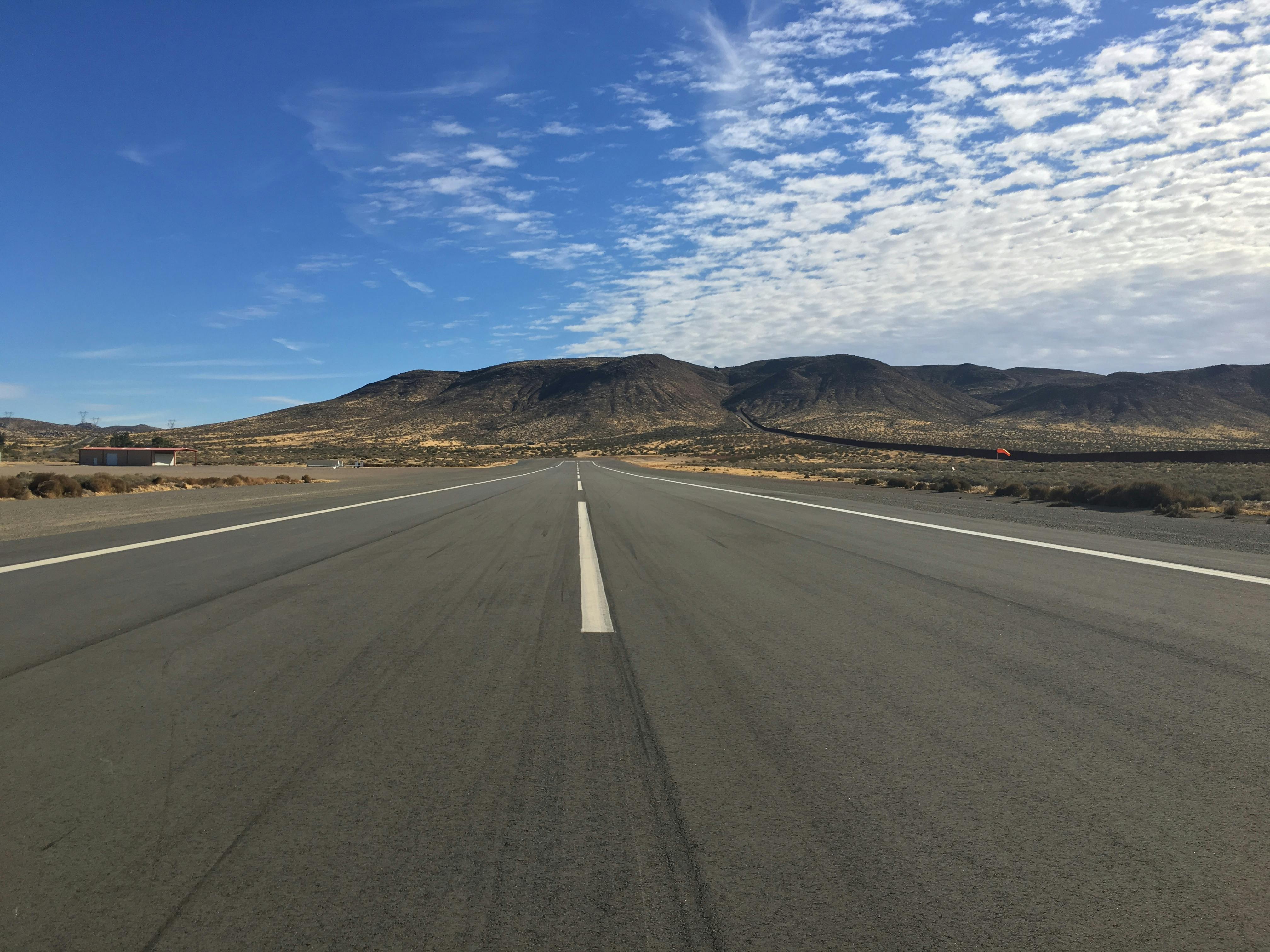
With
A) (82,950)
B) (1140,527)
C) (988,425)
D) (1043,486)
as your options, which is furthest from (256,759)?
(988,425)

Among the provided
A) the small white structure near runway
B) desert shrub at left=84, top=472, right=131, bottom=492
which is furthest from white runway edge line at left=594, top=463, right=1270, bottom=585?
the small white structure near runway

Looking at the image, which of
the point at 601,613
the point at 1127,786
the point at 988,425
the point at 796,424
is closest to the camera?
the point at 1127,786

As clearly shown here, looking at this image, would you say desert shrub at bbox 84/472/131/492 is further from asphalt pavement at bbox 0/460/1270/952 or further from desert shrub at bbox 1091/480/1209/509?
desert shrub at bbox 1091/480/1209/509

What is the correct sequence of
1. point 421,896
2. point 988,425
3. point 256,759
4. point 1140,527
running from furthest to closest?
point 988,425 → point 1140,527 → point 256,759 → point 421,896

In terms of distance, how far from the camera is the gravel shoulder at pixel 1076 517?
9422mm

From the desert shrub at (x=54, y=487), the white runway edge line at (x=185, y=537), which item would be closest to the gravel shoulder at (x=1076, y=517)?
the white runway edge line at (x=185, y=537)

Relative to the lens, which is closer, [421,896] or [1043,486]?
[421,896]

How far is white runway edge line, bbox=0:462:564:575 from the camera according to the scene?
→ 709 cm

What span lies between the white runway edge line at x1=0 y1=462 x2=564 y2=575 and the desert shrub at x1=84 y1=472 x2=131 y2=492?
7.81 meters

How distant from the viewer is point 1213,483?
860 inches

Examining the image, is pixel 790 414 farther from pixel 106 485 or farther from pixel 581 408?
pixel 106 485

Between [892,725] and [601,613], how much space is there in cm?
244

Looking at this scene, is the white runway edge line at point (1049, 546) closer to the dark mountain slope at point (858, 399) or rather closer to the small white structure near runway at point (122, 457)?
the small white structure near runway at point (122, 457)

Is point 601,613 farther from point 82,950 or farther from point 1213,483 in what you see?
point 1213,483
